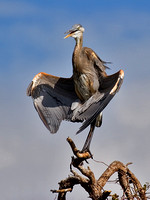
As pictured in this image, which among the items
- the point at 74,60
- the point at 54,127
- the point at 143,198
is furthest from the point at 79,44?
the point at 143,198

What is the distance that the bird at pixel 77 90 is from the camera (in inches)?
387

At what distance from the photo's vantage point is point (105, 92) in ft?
32.3

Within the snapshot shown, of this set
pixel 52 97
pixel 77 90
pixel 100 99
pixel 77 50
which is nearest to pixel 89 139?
pixel 100 99

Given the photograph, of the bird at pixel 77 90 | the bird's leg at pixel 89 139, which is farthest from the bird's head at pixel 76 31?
the bird's leg at pixel 89 139

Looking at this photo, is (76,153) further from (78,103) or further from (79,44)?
(79,44)

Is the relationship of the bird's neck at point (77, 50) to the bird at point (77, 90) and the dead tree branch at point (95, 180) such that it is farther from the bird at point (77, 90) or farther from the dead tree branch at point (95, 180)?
the dead tree branch at point (95, 180)

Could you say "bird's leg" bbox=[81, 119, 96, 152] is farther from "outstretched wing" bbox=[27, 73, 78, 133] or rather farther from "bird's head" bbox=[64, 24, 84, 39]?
"bird's head" bbox=[64, 24, 84, 39]

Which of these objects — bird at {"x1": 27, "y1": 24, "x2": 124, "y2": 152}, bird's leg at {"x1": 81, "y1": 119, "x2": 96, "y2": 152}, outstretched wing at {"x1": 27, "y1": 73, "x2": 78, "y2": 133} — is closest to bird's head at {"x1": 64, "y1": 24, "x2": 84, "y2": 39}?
bird at {"x1": 27, "y1": 24, "x2": 124, "y2": 152}

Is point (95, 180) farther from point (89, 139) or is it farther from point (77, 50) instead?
point (77, 50)

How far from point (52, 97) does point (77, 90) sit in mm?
699

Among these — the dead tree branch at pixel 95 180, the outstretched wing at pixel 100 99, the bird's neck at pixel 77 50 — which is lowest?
the dead tree branch at pixel 95 180

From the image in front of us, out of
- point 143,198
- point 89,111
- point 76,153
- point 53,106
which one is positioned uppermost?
point 53,106

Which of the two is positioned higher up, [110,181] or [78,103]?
[78,103]

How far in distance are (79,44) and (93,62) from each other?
488mm
